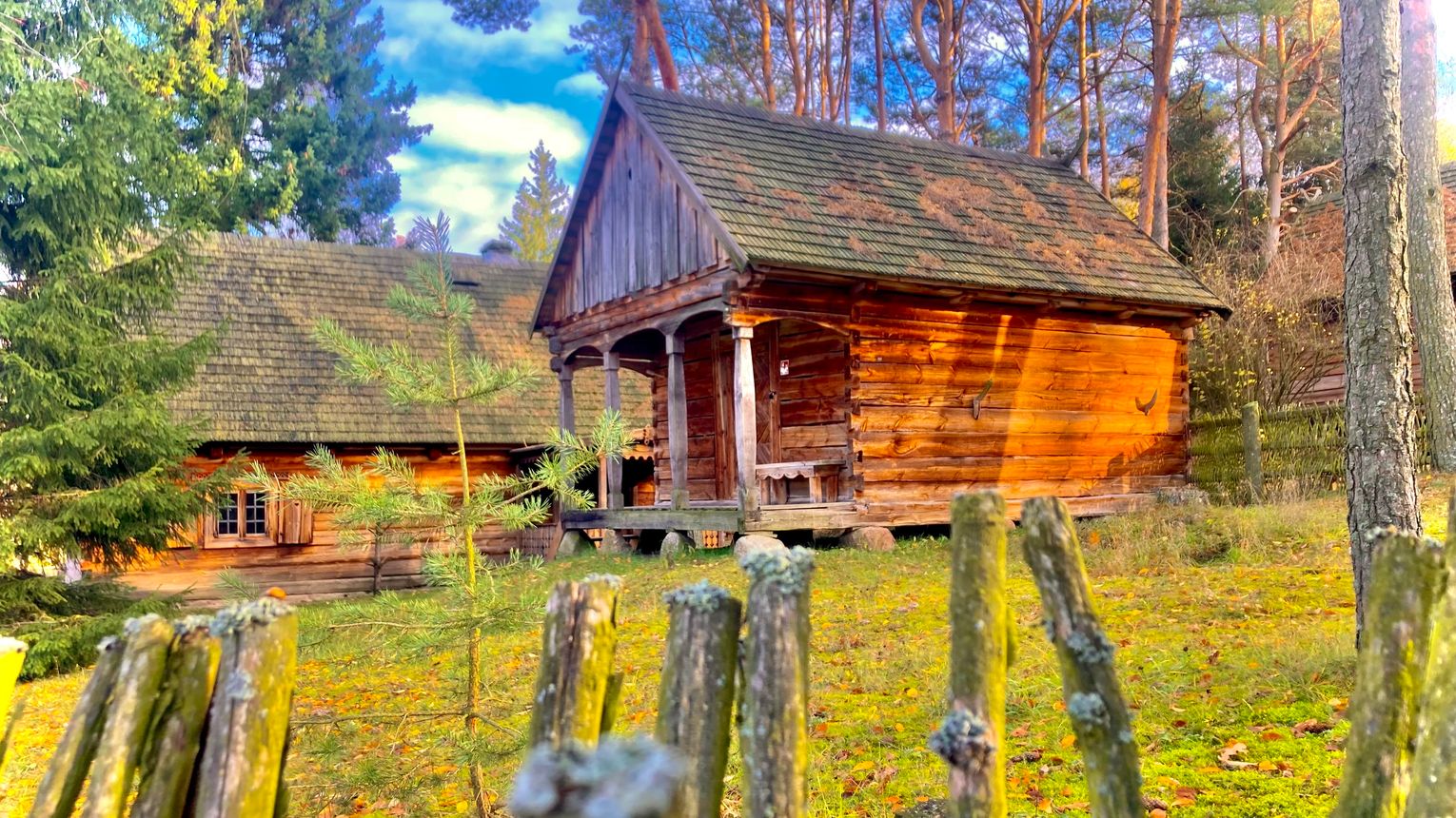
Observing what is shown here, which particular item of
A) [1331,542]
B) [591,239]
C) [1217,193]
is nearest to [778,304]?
[591,239]

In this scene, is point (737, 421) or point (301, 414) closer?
point (737, 421)

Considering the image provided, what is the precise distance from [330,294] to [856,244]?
1283 cm

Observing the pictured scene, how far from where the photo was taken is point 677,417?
51.5ft

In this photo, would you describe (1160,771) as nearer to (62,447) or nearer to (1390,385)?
(1390,385)

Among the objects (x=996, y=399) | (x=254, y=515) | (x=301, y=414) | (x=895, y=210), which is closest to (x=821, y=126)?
(x=895, y=210)

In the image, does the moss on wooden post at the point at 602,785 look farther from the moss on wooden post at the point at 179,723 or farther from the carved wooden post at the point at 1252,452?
the carved wooden post at the point at 1252,452

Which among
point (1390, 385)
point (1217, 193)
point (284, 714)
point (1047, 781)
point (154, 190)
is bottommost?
point (1047, 781)

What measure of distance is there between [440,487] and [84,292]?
1011cm

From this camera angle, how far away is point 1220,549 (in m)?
11.6

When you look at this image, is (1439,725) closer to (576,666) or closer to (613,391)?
(576,666)

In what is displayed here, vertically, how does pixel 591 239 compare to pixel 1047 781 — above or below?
above

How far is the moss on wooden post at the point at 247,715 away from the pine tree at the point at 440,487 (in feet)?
5.36

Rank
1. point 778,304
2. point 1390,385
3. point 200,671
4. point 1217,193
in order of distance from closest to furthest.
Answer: point 200,671, point 1390,385, point 778,304, point 1217,193

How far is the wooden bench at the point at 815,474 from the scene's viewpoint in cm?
1464
